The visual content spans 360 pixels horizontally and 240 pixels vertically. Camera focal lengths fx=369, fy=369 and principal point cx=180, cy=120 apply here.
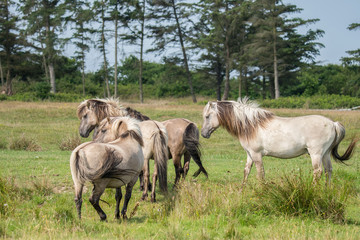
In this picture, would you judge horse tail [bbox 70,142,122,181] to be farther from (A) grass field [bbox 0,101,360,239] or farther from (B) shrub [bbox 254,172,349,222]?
(B) shrub [bbox 254,172,349,222]

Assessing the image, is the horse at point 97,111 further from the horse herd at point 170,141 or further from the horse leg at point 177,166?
the horse leg at point 177,166

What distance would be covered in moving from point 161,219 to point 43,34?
45449 millimetres

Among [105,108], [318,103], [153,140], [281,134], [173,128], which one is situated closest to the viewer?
[153,140]

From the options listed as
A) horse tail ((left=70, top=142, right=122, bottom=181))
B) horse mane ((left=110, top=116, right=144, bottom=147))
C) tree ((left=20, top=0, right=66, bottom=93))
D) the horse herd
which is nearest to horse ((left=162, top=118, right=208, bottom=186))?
the horse herd

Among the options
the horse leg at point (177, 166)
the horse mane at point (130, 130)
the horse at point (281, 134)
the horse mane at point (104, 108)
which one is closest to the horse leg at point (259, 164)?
the horse at point (281, 134)

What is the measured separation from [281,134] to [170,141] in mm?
2588

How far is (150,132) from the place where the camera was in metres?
7.78

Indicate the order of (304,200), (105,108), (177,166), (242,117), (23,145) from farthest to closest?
(23,145), (105,108), (177,166), (242,117), (304,200)

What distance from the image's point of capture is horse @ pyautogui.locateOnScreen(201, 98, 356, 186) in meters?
7.89

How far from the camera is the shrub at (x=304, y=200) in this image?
5.99 metres

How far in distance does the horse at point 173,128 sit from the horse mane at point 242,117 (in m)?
0.82

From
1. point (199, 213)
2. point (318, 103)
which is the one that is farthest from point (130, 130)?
point (318, 103)

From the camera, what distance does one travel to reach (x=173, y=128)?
8.98m

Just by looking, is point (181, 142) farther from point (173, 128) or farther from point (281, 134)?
point (281, 134)
